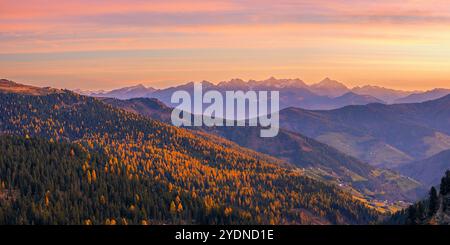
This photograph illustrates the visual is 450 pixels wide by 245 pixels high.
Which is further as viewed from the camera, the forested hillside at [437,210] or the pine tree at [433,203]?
the pine tree at [433,203]

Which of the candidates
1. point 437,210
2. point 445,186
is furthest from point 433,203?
point 445,186

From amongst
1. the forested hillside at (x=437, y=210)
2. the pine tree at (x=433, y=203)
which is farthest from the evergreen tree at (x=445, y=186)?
the pine tree at (x=433, y=203)

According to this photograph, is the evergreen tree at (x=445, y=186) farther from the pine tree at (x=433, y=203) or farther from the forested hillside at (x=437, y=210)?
the pine tree at (x=433, y=203)

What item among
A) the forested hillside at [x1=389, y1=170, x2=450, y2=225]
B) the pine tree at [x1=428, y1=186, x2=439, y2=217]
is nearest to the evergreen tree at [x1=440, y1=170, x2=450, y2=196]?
the forested hillside at [x1=389, y1=170, x2=450, y2=225]

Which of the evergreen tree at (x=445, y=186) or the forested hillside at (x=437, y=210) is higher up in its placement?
the evergreen tree at (x=445, y=186)

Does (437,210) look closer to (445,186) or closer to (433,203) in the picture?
(433,203)

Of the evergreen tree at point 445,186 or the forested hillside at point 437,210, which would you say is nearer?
the forested hillside at point 437,210

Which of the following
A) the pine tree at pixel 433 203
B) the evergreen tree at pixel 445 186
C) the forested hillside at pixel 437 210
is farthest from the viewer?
the evergreen tree at pixel 445 186

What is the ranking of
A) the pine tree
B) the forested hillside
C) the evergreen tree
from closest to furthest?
the forested hillside → the pine tree → the evergreen tree

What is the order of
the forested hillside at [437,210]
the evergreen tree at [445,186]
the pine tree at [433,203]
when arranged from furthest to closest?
the evergreen tree at [445,186]
the pine tree at [433,203]
the forested hillside at [437,210]

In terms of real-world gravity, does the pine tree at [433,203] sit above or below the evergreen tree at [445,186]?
below

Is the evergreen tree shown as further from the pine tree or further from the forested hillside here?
the pine tree

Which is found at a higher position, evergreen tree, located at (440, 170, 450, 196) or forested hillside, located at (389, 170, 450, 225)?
evergreen tree, located at (440, 170, 450, 196)
